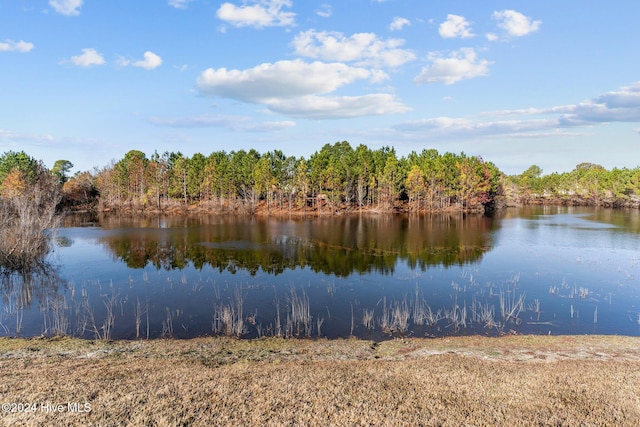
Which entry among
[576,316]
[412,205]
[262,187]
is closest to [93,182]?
[262,187]

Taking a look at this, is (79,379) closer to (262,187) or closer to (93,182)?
(262,187)

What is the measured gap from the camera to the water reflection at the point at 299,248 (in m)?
36.1

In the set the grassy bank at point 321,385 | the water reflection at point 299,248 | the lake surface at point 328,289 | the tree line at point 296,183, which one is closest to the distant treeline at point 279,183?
the tree line at point 296,183

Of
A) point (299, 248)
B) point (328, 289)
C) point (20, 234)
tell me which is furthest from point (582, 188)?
point (20, 234)

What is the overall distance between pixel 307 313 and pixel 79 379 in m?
12.2

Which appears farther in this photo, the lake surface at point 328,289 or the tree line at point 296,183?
the tree line at point 296,183

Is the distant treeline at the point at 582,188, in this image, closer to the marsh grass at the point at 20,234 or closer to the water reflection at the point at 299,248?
the water reflection at the point at 299,248

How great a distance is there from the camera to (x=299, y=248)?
150ft

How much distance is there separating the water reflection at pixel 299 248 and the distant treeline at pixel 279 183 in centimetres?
4251

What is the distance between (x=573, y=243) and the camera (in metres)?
47.7

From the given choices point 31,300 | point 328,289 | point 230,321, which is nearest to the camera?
point 230,321

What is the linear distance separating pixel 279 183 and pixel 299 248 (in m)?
61.8

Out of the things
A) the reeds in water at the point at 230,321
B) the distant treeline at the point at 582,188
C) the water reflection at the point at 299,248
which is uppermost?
the distant treeline at the point at 582,188

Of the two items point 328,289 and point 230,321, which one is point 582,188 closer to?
point 328,289
